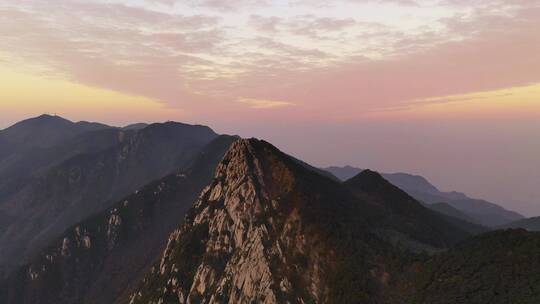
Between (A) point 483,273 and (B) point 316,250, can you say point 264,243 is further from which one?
(A) point 483,273

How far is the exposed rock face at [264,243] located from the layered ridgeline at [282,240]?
0.34m

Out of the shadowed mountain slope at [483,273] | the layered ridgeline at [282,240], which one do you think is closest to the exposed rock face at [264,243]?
the layered ridgeline at [282,240]

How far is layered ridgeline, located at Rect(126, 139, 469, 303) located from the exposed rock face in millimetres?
337

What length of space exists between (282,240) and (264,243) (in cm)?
622

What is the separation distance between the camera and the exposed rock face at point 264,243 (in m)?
120

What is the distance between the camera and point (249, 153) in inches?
6417

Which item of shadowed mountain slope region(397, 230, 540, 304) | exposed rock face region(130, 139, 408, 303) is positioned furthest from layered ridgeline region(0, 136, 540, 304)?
exposed rock face region(130, 139, 408, 303)

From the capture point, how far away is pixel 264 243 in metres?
133

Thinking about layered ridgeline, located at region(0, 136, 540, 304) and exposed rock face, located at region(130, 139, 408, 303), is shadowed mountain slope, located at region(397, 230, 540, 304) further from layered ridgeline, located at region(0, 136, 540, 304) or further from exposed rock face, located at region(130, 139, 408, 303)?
exposed rock face, located at region(130, 139, 408, 303)

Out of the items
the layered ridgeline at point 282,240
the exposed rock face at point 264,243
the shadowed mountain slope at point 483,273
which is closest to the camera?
the shadowed mountain slope at point 483,273

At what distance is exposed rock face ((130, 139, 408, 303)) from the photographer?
4727 inches

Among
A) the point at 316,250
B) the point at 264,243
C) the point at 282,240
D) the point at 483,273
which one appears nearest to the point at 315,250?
the point at 316,250

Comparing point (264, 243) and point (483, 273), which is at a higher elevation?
point (483, 273)

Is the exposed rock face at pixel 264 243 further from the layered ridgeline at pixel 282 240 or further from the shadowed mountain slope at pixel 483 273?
the shadowed mountain slope at pixel 483 273
